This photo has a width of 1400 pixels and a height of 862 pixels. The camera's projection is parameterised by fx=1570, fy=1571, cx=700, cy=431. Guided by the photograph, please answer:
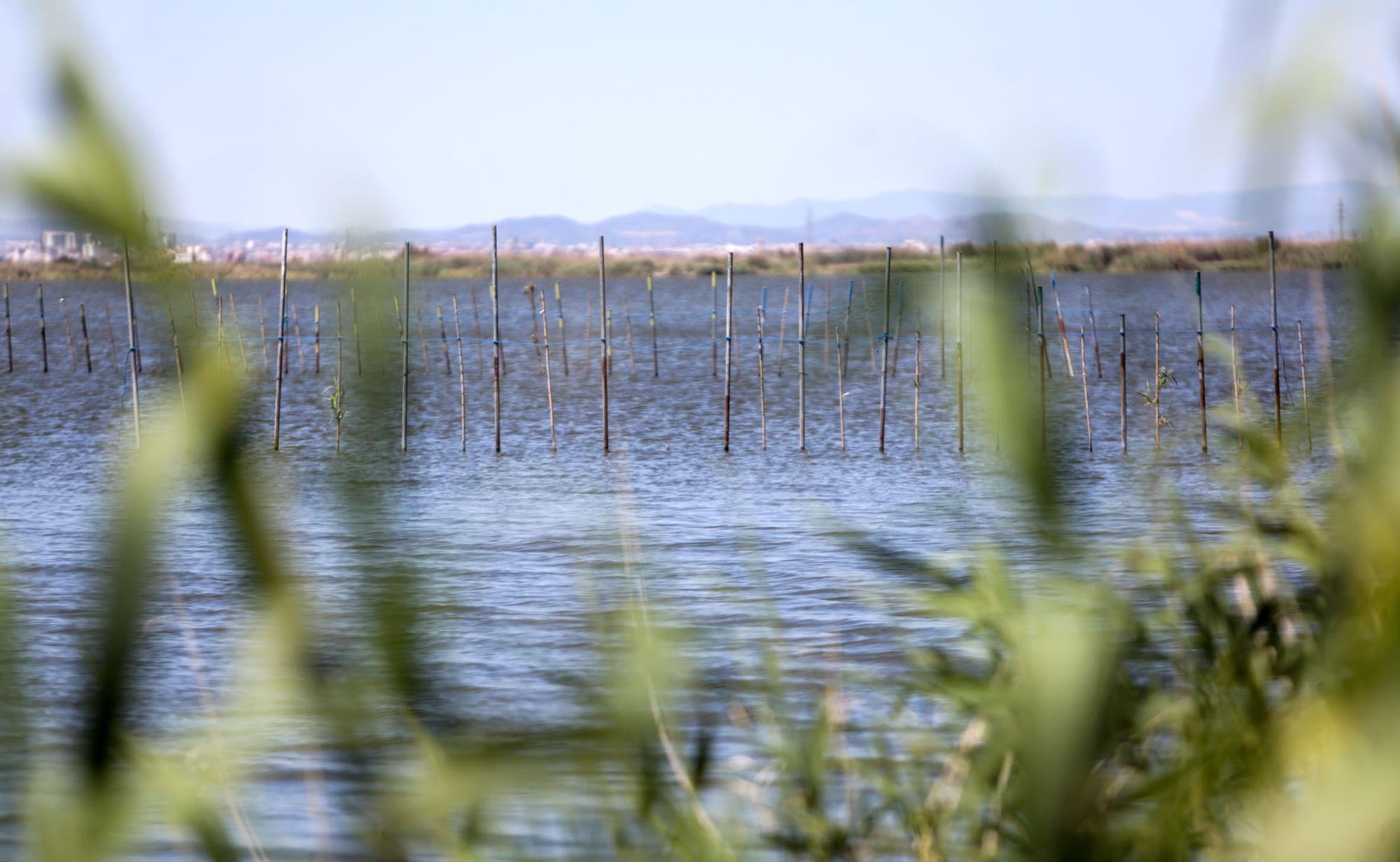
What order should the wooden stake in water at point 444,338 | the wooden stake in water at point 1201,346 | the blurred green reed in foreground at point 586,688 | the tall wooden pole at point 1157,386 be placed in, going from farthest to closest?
the wooden stake in water at point 1201,346, the wooden stake in water at point 444,338, the tall wooden pole at point 1157,386, the blurred green reed in foreground at point 586,688

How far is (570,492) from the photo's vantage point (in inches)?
648

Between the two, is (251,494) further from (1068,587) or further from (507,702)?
(1068,587)

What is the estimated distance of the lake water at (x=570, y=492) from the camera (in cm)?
42

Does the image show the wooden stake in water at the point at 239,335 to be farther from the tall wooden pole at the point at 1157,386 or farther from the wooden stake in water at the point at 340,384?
the tall wooden pole at the point at 1157,386

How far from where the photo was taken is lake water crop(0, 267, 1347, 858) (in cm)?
42

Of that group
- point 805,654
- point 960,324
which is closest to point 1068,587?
point 960,324

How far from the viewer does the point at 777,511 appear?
46.8ft

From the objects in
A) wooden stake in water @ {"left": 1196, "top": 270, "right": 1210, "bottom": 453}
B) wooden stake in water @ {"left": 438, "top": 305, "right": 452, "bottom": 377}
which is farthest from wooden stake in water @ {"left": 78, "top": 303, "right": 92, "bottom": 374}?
wooden stake in water @ {"left": 1196, "top": 270, "right": 1210, "bottom": 453}

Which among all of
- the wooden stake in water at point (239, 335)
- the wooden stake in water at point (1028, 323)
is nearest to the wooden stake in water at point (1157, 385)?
the wooden stake in water at point (1028, 323)

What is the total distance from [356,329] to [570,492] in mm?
16142

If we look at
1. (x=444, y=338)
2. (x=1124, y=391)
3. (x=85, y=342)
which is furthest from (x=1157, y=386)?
(x=85, y=342)

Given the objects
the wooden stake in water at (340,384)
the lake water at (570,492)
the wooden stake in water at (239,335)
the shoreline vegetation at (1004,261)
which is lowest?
the lake water at (570,492)

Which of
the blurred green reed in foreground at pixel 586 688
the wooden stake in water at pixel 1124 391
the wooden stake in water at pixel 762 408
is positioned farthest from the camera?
the wooden stake in water at pixel 762 408

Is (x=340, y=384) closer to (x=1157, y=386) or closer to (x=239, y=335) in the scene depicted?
(x=239, y=335)
